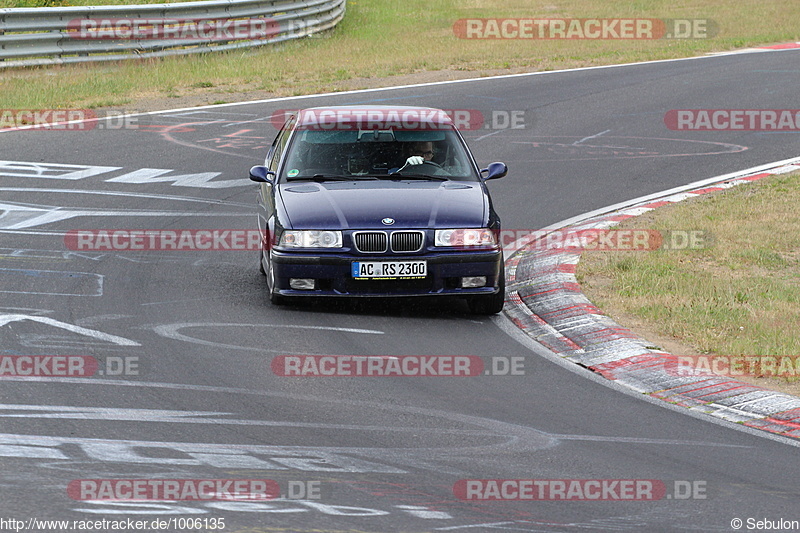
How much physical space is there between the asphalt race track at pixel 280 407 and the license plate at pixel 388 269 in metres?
0.36

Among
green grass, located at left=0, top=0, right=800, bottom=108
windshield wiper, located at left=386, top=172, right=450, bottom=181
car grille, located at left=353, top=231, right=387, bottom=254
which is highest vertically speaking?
green grass, located at left=0, top=0, right=800, bottom=108

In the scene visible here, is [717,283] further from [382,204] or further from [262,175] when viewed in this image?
[262,175]

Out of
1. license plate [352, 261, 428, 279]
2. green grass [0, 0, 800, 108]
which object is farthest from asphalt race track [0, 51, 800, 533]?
green grass [0, 0, 800, 108]

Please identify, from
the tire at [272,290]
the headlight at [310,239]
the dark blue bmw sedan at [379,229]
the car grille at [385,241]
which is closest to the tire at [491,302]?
the dark blue bmw sedan at [379,229]

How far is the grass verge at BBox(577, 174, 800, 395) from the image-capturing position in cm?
866

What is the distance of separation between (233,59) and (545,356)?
55.9 ft

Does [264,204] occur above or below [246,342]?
above

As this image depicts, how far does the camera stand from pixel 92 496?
5.48 meters

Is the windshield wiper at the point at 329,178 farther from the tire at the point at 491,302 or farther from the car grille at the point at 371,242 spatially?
the tire at the point at 491,302

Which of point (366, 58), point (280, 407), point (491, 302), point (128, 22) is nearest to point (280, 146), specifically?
point (491, 302)

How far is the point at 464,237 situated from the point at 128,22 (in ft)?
48.4

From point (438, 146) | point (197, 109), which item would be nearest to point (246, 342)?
point (438, 146)

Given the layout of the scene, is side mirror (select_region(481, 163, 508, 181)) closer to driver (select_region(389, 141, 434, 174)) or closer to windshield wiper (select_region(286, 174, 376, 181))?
driver (select_region(389, 141, 434, 174))

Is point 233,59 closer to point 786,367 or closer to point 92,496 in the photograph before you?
point 786,367
